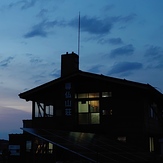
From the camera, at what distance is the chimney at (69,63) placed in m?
31.8

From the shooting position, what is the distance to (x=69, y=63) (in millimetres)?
32000

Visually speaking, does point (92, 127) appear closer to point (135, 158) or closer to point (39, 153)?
point (39, 153)

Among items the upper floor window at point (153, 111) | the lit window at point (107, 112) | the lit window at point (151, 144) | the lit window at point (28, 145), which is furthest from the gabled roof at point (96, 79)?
the lit window at point (28, 145)

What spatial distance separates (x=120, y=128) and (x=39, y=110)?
24.6 feet

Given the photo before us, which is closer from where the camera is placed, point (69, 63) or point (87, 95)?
point (87, 95)

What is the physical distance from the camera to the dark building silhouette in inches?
1086

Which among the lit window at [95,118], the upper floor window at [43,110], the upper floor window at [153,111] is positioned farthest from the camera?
the upper floor window at [43,110]

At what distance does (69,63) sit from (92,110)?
A: 508 cm

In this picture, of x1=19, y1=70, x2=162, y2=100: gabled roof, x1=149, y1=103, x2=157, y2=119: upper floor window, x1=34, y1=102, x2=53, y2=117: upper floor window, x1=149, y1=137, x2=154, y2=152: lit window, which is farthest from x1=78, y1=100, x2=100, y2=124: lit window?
x1=149, y1=103, x2=157, y2=119: upper floor window

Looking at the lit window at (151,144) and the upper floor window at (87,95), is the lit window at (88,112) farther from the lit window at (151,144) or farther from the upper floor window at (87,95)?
the lit window at (151,144)

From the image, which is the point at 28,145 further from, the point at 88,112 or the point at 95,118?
the point at 95,118

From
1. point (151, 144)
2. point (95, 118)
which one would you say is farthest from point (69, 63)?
point (151, 144)

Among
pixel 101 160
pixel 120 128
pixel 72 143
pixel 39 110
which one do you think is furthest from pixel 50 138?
pixel 39 110

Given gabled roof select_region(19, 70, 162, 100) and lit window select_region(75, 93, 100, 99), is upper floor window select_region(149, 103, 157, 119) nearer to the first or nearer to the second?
gabled roof select_region(19, 70, 162, 100)
